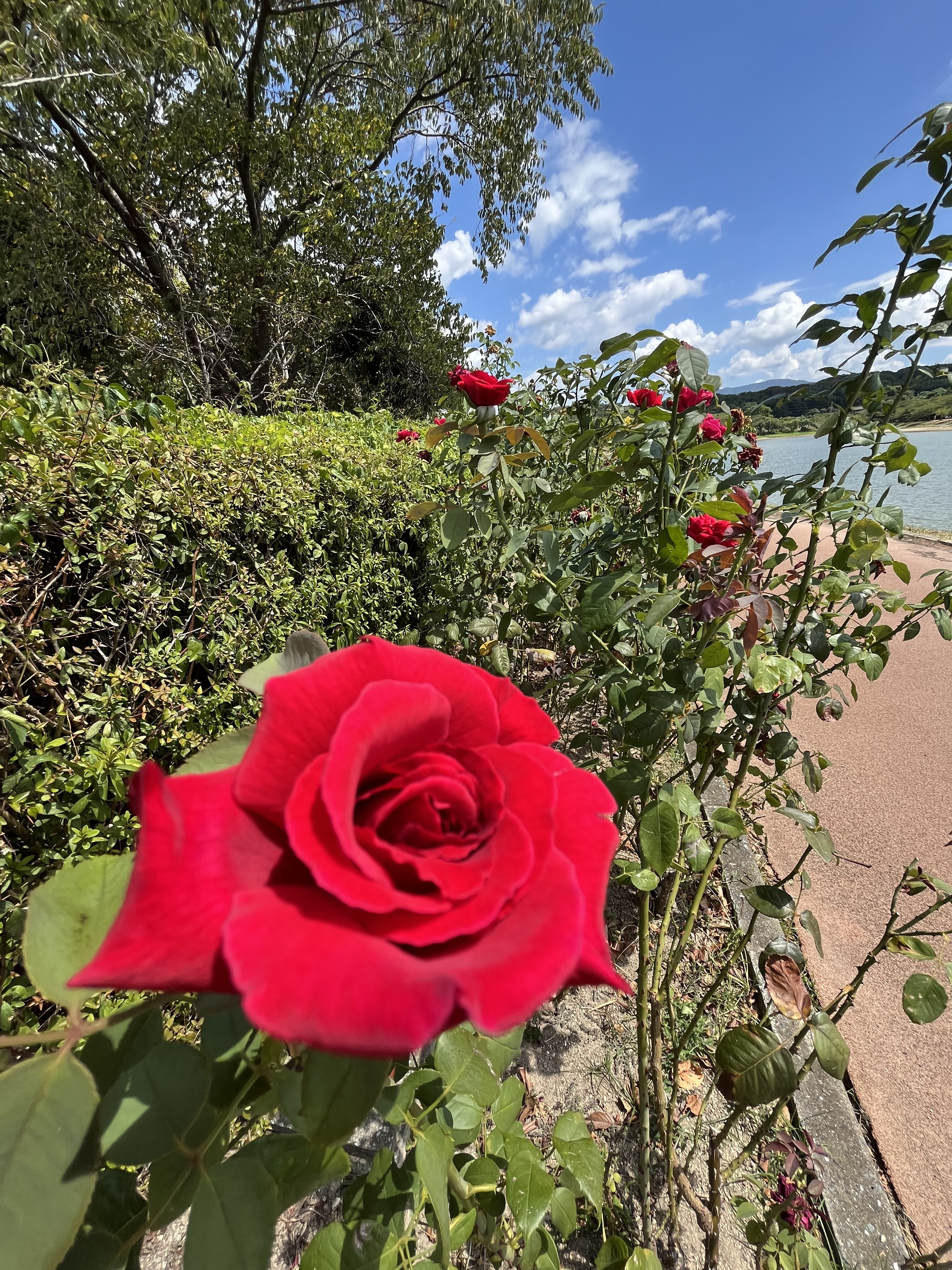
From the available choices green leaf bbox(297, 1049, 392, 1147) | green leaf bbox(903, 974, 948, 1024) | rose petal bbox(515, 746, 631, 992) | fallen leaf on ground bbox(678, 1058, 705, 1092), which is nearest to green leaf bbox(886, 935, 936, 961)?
green leaf bbox(903, 974, 948, 1024)

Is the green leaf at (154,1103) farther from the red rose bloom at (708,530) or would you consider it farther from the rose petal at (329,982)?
the red rose bloom at (708,530)

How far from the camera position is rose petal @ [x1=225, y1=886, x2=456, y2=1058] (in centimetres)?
26

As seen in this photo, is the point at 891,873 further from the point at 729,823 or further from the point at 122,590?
the point at 122,590

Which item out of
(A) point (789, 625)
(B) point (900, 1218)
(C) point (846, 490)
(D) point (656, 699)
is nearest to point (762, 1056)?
(D) point (656, 699)

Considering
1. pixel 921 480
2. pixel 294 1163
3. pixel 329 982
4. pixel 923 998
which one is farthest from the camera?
pixel 921 480

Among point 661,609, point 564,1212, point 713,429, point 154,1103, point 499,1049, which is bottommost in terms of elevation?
point 564,1212

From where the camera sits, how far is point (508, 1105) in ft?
3.15

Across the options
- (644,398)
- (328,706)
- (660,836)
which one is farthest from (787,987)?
(644,398)

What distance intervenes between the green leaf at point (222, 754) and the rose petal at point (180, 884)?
73 millimetres

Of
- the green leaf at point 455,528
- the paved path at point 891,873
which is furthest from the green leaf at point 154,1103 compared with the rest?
the paved path at point 891,873

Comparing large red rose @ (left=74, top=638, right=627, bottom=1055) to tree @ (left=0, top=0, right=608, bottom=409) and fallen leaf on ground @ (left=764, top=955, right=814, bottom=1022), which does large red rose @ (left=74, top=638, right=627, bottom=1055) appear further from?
tree @ (left=0, top=0, right=608, bottom=409)

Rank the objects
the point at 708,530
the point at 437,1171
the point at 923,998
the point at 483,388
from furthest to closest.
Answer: the point at 483,388 < the point at 708,530 < the point at 923,998 < the point at 437,1171

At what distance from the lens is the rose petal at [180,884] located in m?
0.29

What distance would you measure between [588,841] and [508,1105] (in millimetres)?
881
